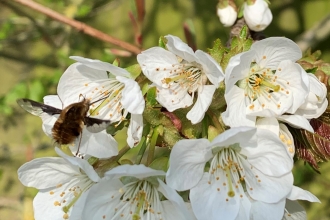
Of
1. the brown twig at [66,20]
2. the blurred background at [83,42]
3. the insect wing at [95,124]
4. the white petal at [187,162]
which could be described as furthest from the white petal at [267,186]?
the blurred background at [83,42]

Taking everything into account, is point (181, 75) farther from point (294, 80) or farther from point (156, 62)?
point (294, 80)

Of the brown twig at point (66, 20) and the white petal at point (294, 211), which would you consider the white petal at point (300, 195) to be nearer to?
the white petal at point (294, 211)

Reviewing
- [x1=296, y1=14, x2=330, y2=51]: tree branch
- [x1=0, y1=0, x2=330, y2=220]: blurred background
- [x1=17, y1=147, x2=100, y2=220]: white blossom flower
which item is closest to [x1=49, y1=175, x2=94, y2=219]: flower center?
[x1=17, y1=147, x2=100, y2=220]: white blossom flower

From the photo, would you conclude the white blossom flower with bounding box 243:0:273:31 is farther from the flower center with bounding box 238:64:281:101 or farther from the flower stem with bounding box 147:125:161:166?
the flower stem with bounding box 147:125:161:166

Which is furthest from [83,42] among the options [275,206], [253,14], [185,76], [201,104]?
[275,206]

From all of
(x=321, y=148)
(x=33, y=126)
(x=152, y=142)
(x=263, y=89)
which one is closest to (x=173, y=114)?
(x=152, y=142)

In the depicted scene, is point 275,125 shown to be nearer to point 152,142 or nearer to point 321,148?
point 321,148
